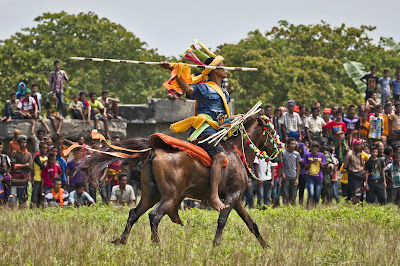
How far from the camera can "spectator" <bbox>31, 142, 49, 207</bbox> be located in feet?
46.6

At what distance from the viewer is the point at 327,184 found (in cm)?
1611

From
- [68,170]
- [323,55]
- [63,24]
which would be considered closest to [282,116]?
[68,170]

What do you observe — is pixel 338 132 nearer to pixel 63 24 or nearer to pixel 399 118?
pixel 399 118

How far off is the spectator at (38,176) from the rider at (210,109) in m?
5.59

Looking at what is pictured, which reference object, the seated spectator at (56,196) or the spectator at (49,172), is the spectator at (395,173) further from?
the spectator at (49,172)

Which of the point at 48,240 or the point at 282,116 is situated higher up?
the point at 282,116

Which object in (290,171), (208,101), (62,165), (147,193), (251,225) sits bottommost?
(251,225)

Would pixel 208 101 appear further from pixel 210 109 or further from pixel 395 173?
pixel 395 173

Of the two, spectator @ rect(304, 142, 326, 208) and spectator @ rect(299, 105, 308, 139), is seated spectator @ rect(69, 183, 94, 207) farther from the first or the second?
spectator @ rect(299, 105, 308, 139)

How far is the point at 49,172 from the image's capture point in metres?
14.2

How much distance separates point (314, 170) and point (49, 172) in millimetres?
5973

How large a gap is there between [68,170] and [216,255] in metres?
7.27

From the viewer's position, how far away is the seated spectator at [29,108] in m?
16.8

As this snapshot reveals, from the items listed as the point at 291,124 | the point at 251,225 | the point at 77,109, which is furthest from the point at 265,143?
the point at 77,109
